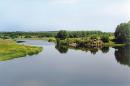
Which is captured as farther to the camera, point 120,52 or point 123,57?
point 120,52

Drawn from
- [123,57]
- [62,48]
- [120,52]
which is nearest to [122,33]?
[62,48]

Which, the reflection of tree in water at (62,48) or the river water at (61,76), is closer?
the river water at (61,76)

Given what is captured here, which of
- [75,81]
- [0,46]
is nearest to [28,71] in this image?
[75,81]

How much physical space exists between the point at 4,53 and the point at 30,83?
1410cm

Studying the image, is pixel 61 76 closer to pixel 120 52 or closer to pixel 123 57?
pixel 123 57

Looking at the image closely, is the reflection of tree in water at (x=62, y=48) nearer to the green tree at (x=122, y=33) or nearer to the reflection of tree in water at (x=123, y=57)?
the reflection of tree in water at (x=123, y=57)

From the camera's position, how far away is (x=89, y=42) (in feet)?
167

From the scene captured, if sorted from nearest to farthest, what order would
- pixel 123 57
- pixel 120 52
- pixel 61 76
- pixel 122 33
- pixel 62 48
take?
pixel 61 76 < pixel 123 57 < pixel 120 52 < pixel 62 48 < pixel 122 33

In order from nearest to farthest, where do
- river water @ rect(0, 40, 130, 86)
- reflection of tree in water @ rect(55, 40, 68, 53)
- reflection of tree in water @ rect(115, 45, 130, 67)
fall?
river water @ rect(0, 40, 130, 86) < reflection of tree in water @ rect(115, 45, 130, 67) < reflection of tree in water @ rect(55, 40, 68, 53)

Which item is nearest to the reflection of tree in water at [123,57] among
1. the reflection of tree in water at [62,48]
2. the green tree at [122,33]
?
the reflection of tree in water at [62,48]

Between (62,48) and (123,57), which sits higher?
(123,57)

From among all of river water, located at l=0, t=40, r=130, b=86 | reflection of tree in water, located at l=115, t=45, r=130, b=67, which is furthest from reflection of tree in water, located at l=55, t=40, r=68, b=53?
river water, located at l=0, t=40, r=130, b=86

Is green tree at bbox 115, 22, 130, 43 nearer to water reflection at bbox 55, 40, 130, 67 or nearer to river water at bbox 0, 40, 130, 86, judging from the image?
water reflection at bbox 55, 40, 130, 67

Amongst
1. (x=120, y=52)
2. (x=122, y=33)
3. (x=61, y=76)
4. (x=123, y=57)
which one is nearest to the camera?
(x=61, y=76)
